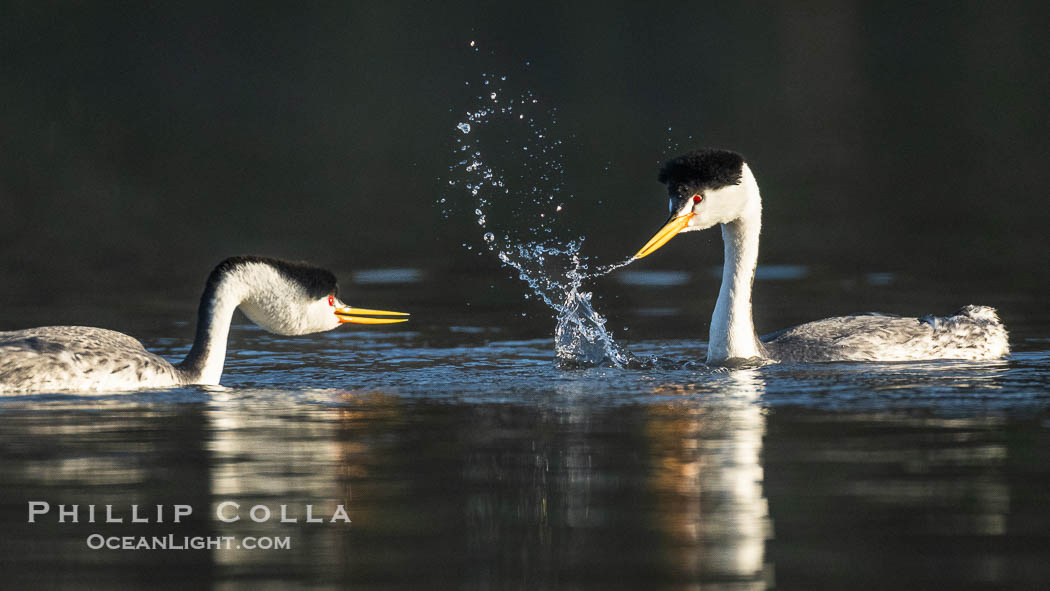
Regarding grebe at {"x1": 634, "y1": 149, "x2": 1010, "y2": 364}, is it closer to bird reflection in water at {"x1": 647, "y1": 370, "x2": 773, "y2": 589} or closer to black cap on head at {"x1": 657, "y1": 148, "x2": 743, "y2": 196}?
black cap on head at {"x1": 657, "y1": 148, "x2": 743, "y2": 196}

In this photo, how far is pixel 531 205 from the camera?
24.8 metres

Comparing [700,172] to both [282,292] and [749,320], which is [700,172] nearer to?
[749,320]

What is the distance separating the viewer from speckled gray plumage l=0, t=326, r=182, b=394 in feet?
40.5

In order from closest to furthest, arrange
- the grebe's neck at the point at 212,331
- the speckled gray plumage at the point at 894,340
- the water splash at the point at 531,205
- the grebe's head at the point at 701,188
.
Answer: the grebe's neck at the point at 212,331
the grebe's head at the point at 701,188
the speckled gray plumage at the point at 894,340
the water splash at the point at 531,205

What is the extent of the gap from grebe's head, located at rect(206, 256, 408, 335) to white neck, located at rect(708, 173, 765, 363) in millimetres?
2702

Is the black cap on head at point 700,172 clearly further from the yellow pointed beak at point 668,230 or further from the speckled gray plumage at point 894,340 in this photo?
the speckled gray plumage at point 894,340

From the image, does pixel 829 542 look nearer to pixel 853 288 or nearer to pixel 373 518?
pixel 373 518

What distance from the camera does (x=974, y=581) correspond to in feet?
25.1

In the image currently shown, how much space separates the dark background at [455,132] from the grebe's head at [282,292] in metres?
3.33

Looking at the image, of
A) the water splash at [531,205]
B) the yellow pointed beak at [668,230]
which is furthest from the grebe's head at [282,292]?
the yellow pointed beak at [668,230]

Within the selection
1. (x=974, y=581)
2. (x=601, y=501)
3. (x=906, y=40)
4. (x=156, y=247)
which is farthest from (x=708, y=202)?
(x=906, y=40)

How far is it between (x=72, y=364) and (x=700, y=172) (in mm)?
4658

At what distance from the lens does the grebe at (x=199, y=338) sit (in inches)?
489

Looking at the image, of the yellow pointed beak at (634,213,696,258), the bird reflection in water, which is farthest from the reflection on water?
the yellow pointed beak at (634,213,696,258)
